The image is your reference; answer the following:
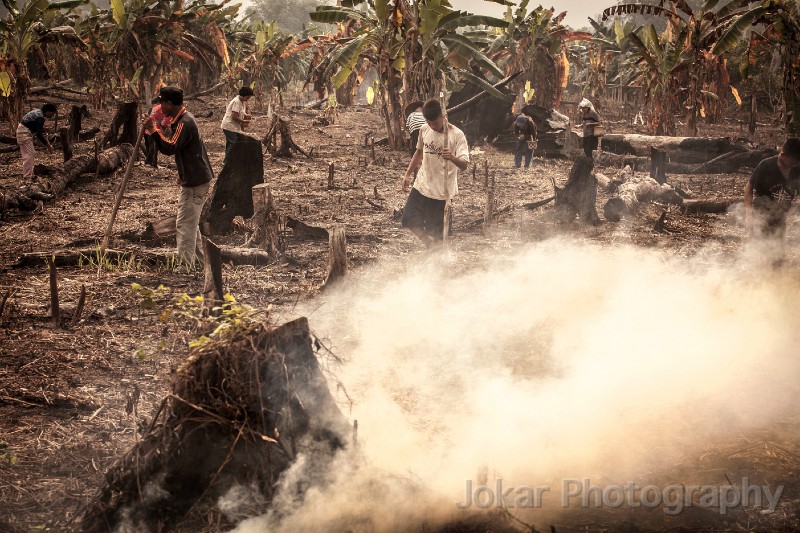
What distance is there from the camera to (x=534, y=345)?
20.0 feet

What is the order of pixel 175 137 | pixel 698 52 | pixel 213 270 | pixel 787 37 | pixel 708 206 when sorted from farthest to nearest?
pixel 698 52, pixel 787 37, pixel 708 206, pixel 175 137, pixel 213 270

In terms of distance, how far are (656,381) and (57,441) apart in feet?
13.6

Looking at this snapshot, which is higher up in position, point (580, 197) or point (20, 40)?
point (20, 40)

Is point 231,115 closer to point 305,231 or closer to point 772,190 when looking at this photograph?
point 305,231

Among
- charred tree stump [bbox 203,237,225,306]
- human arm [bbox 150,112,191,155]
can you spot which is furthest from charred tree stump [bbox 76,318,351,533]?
human arm [bbox 150,112,191,155]

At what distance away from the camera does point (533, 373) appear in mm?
5625

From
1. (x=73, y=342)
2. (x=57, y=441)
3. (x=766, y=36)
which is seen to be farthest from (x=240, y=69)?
(x=57, y=441)

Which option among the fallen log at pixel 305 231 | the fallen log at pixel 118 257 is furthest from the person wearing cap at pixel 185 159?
the fallen log at pixel 305 231

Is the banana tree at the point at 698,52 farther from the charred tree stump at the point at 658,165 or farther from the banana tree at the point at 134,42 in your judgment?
the banana tree at the point at 134,42

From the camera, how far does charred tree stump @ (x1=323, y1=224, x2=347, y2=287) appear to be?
23.0 feet

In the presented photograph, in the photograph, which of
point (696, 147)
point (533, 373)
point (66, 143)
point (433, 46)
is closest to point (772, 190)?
point (533, 373)

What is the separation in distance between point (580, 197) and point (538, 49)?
11961 millimetres

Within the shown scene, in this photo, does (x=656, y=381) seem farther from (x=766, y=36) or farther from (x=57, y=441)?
(x=766, y=36)

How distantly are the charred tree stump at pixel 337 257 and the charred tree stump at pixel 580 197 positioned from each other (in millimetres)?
4581
